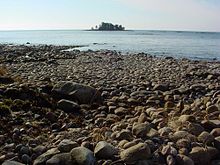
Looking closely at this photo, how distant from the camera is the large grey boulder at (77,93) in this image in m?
11.1

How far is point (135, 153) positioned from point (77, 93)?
530 cm

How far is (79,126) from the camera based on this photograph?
346 inches

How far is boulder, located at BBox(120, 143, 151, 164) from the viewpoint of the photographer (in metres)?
6.04

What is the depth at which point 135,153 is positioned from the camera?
609 centimetres

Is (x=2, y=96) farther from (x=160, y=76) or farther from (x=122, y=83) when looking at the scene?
(x=160, y=76)

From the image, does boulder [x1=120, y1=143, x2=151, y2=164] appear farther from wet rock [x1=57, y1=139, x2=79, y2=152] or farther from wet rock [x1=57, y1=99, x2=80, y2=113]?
wet rock [x1=57, y1=99, x2=80, y2=113]

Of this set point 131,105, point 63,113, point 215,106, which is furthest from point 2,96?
point 215,106

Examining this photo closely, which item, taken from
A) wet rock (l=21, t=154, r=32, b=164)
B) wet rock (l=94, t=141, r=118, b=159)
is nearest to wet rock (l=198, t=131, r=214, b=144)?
wet rock (l=94, t=141, r=118, b=159)

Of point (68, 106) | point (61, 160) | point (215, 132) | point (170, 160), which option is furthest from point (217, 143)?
point (68, 106)

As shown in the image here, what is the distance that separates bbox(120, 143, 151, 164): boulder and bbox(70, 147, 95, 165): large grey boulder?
52 cm

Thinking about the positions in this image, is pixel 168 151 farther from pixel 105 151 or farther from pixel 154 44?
pixel 154 44

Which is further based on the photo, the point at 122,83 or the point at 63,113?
the point at 122,83

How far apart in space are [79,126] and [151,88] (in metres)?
5.54

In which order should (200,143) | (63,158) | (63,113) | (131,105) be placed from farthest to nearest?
(131,105), (63,113), (200,143), (63,158)
